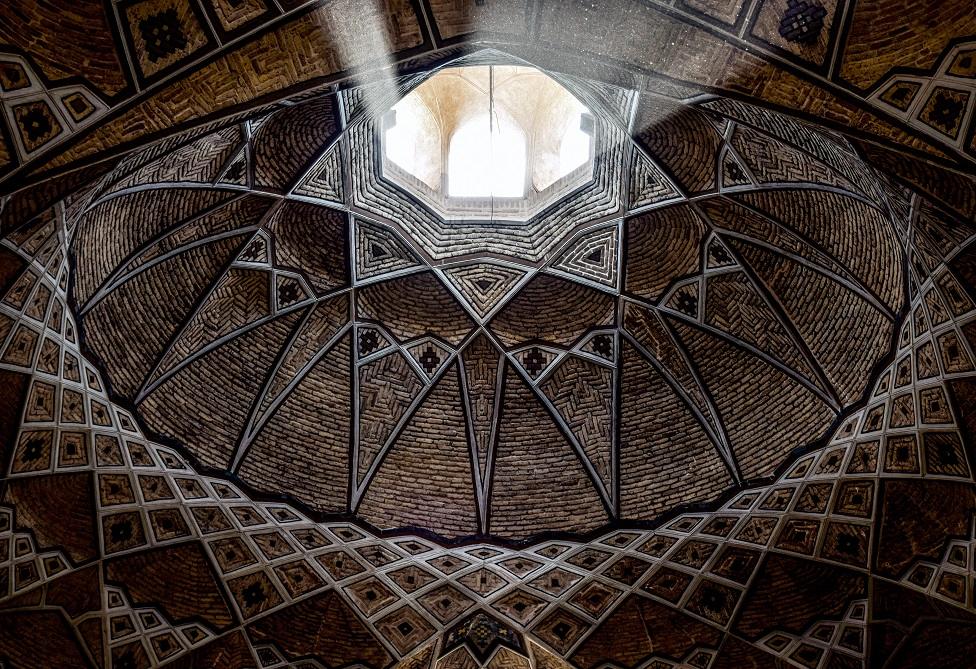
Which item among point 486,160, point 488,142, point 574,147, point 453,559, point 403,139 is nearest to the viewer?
point 453,559

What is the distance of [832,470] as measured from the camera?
34.4ft

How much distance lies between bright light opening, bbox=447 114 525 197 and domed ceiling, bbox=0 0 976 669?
0.12 m

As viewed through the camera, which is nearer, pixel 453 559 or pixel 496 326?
pixel 453 559

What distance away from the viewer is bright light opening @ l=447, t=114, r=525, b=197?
1262 cm

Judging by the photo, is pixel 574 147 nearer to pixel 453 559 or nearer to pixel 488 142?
pixel 488 142

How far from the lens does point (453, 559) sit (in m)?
11.8

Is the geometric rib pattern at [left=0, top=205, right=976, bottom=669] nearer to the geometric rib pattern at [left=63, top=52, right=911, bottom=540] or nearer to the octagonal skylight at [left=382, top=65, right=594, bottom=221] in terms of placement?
the geometric rib pattern at [left=63, top=52, right=911, bottom=540]

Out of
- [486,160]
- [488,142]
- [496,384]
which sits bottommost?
[496,384]

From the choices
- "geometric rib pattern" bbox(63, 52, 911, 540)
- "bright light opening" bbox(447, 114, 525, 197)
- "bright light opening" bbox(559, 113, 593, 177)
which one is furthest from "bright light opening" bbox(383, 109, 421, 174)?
"bright light opening" bbox(559, 113, 593, 177)

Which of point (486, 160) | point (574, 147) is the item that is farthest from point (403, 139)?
point (574, 147)

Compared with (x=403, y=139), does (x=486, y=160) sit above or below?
above

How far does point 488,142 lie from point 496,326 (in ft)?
8.99

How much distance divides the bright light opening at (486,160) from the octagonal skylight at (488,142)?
0.01 meters

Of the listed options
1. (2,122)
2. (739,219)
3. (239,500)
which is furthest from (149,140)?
(739,219)
